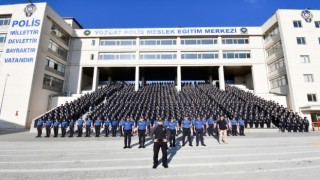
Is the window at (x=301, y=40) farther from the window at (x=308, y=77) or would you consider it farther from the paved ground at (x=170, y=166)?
the paved ground at (x=170, y=166)

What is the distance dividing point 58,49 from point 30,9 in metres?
6.51

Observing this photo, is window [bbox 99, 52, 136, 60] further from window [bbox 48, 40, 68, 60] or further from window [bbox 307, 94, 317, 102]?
window [bbox 307, 94, 317, 102]

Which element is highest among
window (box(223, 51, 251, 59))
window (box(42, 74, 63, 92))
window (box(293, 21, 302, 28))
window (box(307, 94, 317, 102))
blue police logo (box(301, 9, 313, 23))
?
blue police logo (box(301, 9, 313, 23))

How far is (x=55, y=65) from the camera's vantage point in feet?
90.6

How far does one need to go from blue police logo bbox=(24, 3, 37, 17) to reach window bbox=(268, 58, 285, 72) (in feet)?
123

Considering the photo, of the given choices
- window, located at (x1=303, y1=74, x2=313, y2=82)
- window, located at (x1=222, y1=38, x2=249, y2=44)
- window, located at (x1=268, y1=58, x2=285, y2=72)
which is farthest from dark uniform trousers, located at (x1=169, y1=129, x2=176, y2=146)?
window, located at (x1=222, y1=38, x2=249, y2=44)

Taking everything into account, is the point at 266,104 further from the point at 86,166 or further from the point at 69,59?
the point at 69,59

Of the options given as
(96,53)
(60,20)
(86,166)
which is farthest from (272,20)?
(60,20)

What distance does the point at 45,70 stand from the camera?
81.9ft

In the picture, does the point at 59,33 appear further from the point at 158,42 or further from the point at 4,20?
the point at 158,42

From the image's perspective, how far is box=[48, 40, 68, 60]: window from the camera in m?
26.5

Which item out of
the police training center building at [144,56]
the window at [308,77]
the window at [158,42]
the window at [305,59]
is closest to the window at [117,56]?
the police training center building at [144,56]

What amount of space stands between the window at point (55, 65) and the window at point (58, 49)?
1.60 metres

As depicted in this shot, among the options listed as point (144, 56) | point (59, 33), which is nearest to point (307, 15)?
point (144, 56)
